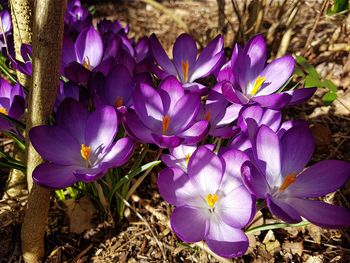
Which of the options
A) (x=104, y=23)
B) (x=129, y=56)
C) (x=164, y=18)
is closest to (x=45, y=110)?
(x=129, y=56)

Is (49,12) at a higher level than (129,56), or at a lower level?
higher

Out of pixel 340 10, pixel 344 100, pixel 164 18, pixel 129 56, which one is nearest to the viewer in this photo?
pixel 129 56

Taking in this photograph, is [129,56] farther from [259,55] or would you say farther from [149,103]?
[259,55]

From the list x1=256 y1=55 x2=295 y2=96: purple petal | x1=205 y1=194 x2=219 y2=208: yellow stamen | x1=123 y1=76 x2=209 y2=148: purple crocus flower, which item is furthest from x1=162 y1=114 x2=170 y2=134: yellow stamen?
x1=256 y1=55 x2=295 y2=96: purple petal

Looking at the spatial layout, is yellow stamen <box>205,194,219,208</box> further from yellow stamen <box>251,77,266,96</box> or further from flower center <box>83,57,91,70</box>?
flower center <box>83,57,91,70</box>

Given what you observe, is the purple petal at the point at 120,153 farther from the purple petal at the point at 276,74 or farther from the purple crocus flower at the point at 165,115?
the purple petal at the point at 276,74

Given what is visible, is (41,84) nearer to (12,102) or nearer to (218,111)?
(12,102)

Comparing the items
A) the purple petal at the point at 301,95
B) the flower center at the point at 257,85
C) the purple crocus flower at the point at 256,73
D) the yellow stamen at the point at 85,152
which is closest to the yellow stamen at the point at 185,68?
the purple crocus flower at the point at 256,73
